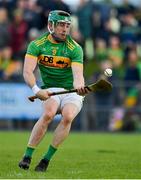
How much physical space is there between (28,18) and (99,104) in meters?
3.44

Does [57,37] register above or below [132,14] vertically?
above

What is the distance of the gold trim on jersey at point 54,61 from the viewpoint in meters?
11.9

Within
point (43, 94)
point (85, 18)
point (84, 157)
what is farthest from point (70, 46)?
point (85, 18)

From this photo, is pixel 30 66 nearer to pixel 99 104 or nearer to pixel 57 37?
pixel 57 37

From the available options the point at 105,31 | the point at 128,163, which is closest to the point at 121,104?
the point at 105,31

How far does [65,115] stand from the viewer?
37.7ft

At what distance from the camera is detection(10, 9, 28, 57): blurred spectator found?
23.9 meters

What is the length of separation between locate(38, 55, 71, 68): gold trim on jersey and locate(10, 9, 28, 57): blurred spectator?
1198cm

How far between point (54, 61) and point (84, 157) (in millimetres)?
3355

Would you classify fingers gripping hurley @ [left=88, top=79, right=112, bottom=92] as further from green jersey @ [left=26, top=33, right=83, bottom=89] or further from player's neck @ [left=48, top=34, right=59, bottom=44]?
player's neck @ [left=48, top=34, right=59, bottom=44]

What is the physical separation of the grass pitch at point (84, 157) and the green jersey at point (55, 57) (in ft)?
4.54

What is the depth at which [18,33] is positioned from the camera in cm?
2392

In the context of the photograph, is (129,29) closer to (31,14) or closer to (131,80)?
(131,80)

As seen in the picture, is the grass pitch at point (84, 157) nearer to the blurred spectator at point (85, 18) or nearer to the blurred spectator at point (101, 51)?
the blurred spectator at point (101, 51)
